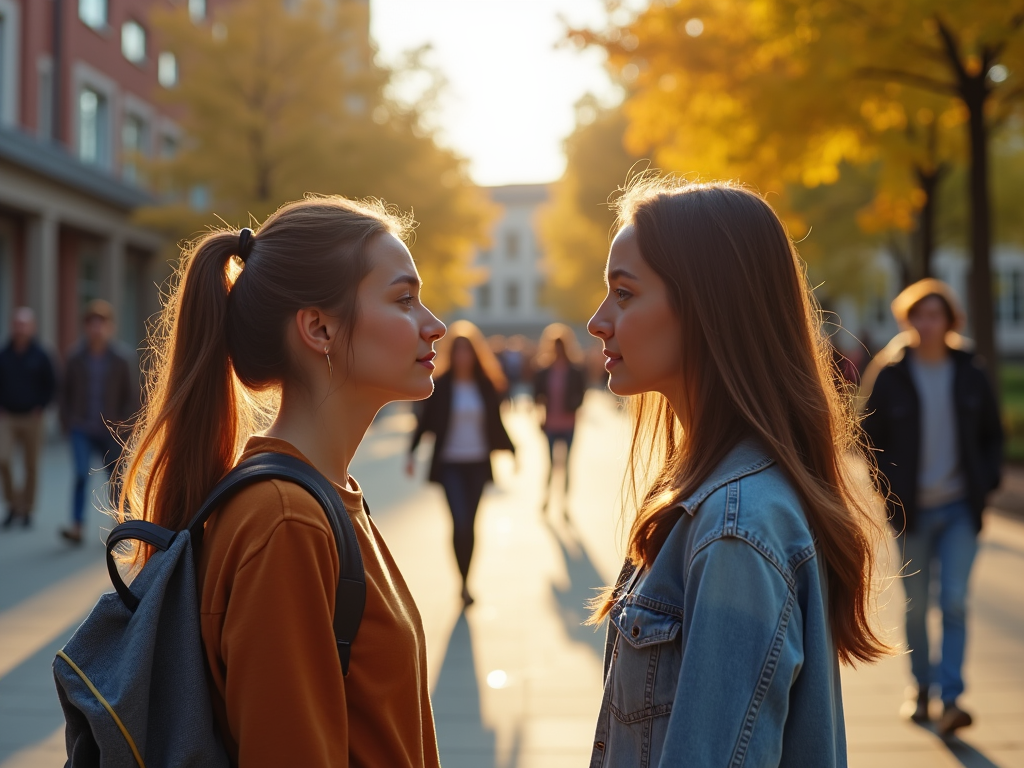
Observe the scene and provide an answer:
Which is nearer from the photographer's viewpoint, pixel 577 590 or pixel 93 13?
pixel 577 590

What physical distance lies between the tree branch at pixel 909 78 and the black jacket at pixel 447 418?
642cm

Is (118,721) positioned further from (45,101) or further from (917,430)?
(45,101)

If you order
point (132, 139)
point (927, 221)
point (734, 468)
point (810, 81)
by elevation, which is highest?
point (132, 139)

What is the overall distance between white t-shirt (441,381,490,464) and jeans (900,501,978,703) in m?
3.39

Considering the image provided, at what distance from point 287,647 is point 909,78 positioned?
39.0 feet

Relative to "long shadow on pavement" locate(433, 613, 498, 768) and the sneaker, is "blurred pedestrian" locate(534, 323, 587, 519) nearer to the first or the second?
"long shadow on pavement" locate(433, 613, 498, 768)

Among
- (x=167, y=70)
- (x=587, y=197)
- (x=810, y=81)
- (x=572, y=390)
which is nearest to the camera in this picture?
(x=810, y=81)

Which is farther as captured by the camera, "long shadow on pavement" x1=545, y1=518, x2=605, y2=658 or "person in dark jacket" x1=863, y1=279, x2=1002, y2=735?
"long shadow on pavement" x1=545, y1=518, x2=605, y2=658

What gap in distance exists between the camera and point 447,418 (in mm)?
7727

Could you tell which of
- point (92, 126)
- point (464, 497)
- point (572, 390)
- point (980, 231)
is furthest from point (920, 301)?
point (92, 126)

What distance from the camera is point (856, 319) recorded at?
50469 mm

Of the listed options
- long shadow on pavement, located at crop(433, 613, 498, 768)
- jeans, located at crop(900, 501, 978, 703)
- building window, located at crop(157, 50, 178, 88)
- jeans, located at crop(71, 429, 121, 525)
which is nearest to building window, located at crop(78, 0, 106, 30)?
building window, located at crop(157, 50, 178, 88)

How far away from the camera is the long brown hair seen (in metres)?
1.69

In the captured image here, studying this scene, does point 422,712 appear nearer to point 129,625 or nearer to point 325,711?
point 325,711
